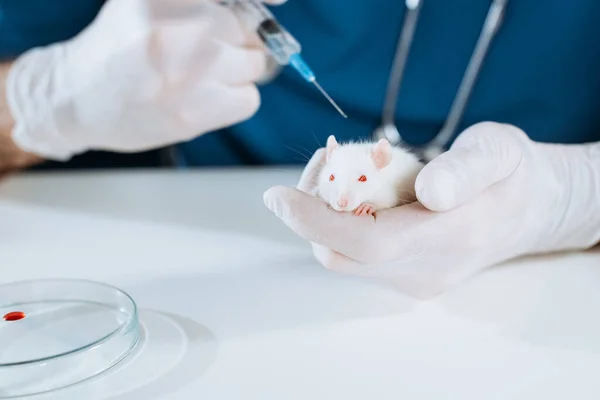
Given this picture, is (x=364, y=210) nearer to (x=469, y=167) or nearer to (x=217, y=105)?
(x=469, y=167)

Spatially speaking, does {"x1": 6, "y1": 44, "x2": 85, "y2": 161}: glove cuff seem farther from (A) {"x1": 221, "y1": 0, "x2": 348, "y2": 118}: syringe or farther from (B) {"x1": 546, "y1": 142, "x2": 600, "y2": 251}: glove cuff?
(B) {"x1": 546, "y1": 142, "x2": 600, "y2": 251}: glove cuff

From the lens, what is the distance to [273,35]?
35.7 inches

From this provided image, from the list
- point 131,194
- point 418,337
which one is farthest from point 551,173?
point 131,194

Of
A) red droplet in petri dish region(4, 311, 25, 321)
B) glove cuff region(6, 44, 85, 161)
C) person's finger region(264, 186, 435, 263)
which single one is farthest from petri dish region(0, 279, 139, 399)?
glove cuff region(6, 44, 85, 161)

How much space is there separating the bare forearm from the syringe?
399mm

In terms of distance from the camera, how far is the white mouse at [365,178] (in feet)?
1.96

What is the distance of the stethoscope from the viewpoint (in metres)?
1.02

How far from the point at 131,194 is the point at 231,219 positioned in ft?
0.71

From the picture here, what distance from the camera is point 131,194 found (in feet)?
3.54

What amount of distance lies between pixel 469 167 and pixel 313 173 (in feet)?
0.49

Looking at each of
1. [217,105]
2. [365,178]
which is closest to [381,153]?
[365,178]

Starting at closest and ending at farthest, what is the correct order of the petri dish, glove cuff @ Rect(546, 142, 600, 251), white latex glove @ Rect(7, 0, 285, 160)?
A: the petri dish → glove cuff @ Rect(546, 142, 600, 251) → white latex glove @ Rect(7, 0, 285, 160)

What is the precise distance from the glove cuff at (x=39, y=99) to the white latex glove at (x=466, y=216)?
532 mm

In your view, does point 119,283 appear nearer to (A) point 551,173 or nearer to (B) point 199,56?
(B) point 199,56
